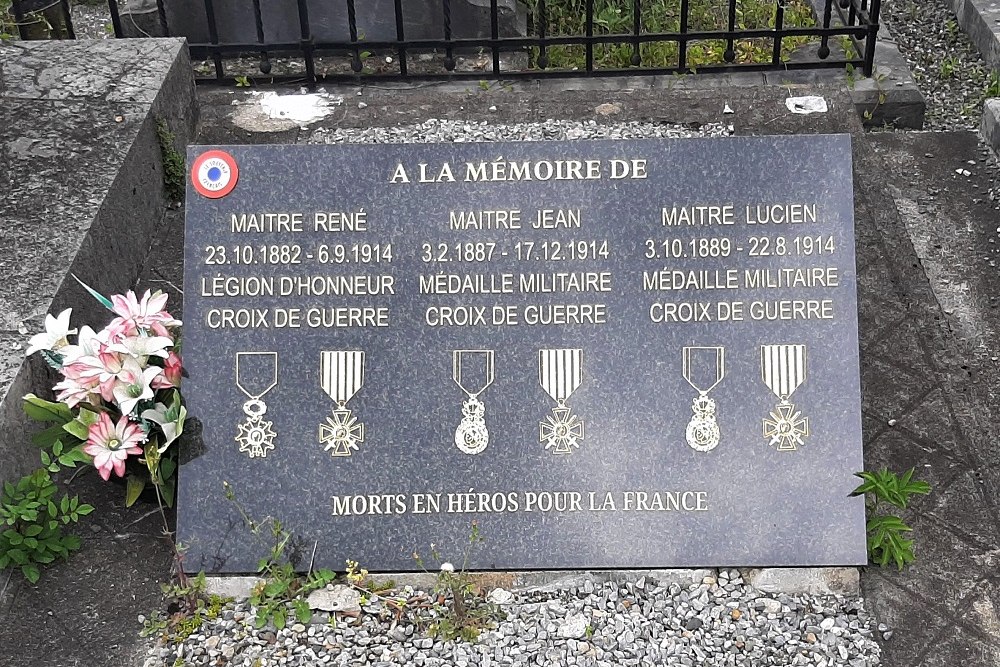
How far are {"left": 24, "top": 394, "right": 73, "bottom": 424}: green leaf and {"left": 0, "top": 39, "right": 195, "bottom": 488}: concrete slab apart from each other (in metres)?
0.06

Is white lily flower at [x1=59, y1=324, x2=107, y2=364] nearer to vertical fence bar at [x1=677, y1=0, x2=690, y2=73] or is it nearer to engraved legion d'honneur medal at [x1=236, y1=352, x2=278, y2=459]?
engraved legion d'honneur medal at [x1=236, y1=352, x2=278, y2=459]

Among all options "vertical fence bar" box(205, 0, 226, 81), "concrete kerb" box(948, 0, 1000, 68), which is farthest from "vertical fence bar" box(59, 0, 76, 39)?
"concrete kerb" box(948, 0, 1000, 68)

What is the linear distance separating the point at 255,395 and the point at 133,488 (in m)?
0.47

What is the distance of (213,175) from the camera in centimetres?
277

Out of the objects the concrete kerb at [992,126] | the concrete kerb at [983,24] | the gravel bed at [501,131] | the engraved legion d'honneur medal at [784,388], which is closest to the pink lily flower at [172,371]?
the gravel bed at [501,131]

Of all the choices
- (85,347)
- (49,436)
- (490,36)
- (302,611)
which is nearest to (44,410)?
(49,436)

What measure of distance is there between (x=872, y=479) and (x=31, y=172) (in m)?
2.99

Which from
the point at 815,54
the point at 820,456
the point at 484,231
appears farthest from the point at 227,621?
the point at 815,54

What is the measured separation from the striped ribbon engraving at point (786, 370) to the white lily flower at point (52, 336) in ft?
6.49

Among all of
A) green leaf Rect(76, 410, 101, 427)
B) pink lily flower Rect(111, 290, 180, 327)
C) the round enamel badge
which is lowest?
green leaf Rect(76, 410, 101, 427)

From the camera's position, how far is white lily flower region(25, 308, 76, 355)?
8.89 ft

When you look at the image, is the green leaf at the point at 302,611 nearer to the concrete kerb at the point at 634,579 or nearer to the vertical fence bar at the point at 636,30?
the concrete kerb at the point at 634,579

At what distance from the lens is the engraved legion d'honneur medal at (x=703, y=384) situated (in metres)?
2.67

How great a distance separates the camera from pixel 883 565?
266cm
